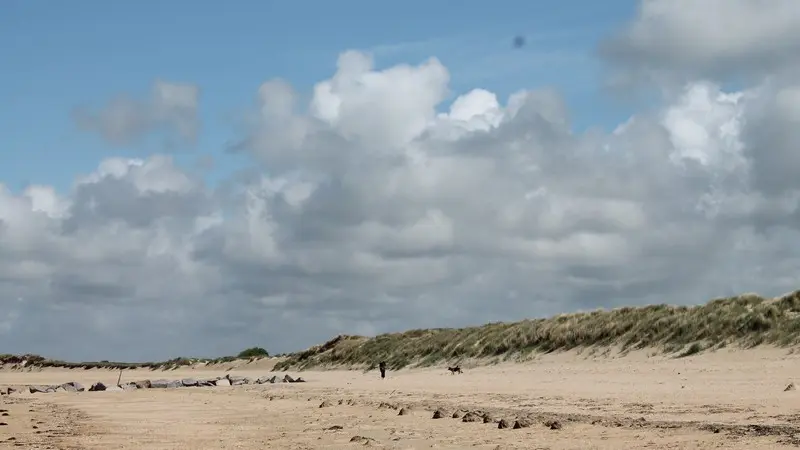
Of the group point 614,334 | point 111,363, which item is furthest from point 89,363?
point 614,334

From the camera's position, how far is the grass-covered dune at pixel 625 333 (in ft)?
95.9

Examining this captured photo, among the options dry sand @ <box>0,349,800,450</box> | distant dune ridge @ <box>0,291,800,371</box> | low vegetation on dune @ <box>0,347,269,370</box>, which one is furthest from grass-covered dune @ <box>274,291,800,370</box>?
low vegetation on dune @ <box>0,347,269,370</box>

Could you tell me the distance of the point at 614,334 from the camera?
34312mm

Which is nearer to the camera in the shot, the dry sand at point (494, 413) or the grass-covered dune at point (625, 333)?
the dry sand at point (494, 413)

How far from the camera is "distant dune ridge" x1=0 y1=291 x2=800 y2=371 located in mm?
29283

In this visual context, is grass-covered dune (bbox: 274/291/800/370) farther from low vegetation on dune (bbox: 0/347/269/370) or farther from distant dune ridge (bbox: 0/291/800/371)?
low vegetation on dune (bbox: 0/347/269/370)

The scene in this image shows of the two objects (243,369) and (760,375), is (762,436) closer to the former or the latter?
(760,375)

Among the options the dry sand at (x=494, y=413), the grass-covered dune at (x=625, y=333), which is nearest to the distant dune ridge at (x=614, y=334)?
the grass-covered dune at (x=625, y=333)

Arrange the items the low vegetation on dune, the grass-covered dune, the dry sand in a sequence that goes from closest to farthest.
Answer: the dry sand < the grass-covered dune < the low vegetation on dune

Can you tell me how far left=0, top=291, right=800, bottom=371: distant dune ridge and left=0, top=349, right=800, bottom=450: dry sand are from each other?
101 cm

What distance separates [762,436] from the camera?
1169cm

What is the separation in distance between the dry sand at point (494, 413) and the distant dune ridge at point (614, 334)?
1.01 m

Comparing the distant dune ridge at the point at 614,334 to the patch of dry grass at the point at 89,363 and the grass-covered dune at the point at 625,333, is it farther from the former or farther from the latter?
the patch of dry grass at the point at 89,363

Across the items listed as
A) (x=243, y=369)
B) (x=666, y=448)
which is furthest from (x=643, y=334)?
(x=243, y=369)
